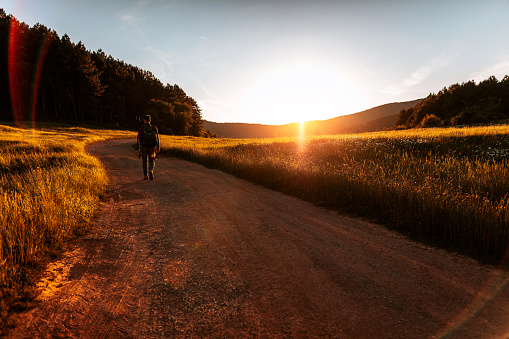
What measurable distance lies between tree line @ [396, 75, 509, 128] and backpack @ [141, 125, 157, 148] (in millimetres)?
57724

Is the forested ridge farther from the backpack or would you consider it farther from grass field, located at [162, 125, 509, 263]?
grass field, located at [162, 125, 509, 263]

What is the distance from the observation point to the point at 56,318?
250 centimetres

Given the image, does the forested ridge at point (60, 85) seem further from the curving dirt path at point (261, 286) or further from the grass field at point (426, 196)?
the curving dirt path at point (261, 286)

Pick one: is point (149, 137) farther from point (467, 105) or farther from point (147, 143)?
point (467, 105)

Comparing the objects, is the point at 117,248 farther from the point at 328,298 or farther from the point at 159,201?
the point at 328,298

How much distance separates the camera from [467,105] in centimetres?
5703

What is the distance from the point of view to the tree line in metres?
48.5

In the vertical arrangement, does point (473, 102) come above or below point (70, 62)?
below

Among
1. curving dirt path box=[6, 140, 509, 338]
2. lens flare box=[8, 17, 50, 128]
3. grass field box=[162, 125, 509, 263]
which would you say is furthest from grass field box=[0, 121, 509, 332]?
lens flare box=[8, 17, 50, 128]

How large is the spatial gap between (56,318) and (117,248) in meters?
1.74

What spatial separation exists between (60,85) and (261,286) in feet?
255

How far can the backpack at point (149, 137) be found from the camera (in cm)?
1039

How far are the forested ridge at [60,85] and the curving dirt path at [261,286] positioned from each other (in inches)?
2845

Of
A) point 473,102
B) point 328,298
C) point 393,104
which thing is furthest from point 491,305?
point 393,104
